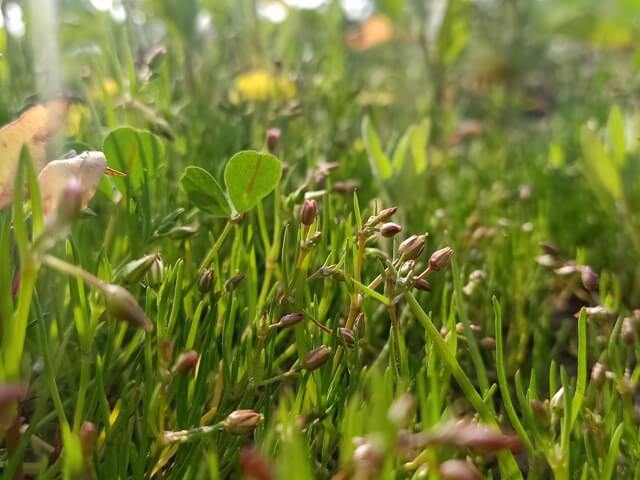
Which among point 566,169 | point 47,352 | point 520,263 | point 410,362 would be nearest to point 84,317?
point 47,352

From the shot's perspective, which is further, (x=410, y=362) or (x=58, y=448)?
(x=410, y=362)

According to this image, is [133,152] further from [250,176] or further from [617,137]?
[617,137]

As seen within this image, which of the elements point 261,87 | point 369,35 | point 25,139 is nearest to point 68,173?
point 25,139

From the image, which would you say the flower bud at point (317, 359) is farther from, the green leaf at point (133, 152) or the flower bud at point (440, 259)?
the green leaf at point (133, 152)

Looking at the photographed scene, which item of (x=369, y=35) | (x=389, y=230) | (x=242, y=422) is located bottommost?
(x=242, y=422)

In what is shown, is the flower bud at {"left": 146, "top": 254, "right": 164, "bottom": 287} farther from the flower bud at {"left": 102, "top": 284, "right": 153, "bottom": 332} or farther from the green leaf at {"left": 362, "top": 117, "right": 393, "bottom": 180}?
the green leaf at {"left": 362, "top": 117, "right": 393, "bottom": 180}

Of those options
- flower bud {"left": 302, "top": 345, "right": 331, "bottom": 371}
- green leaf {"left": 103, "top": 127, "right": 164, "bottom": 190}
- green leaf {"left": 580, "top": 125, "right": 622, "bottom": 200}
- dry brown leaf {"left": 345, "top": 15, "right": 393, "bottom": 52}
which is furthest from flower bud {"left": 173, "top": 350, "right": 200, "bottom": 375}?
dry brown leaf {"left": 345, "top": 15, "right": 393, "bottom": 52}

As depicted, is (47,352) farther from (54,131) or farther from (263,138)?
(263,138)
